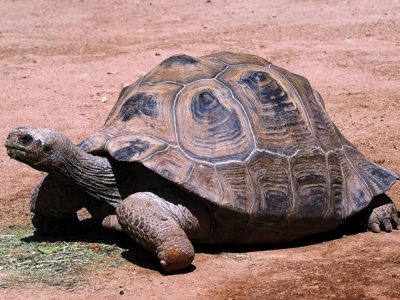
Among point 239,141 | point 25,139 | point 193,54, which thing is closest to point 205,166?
point 239,141

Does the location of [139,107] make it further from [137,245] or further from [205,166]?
[137,245]

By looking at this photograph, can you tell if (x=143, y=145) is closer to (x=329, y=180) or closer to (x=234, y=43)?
(x=329, y=180)

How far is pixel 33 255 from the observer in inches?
215

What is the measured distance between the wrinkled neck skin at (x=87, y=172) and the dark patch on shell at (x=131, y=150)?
202 millimetres

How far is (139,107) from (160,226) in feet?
2.92

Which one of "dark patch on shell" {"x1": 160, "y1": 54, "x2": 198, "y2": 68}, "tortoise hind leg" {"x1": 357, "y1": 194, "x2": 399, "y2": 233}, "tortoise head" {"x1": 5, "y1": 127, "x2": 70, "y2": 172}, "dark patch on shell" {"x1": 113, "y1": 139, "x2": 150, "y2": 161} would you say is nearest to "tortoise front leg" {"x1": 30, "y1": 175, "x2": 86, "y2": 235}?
"tortoise head" {"x1": 5, "y1": 127, "x2": 70, "y2": 172}

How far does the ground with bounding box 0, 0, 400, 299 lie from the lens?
16.0ft

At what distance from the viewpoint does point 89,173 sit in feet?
17.9

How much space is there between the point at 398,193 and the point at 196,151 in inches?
87.0

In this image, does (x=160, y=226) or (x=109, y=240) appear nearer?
(x=160, y=226)

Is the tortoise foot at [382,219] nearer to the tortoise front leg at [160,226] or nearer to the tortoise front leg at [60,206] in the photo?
the tortoise front leg at [160,226]

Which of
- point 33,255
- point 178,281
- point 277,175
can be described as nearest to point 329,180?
point 277,175

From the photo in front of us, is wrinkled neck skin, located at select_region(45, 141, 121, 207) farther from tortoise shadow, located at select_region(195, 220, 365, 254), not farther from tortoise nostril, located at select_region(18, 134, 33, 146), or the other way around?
tortoise shadow, located at select_region(195, 220, 365, 254)

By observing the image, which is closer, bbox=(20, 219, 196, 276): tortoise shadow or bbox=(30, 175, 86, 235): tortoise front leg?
bbox=(20, 219, 196, 276): tortoise shadow
